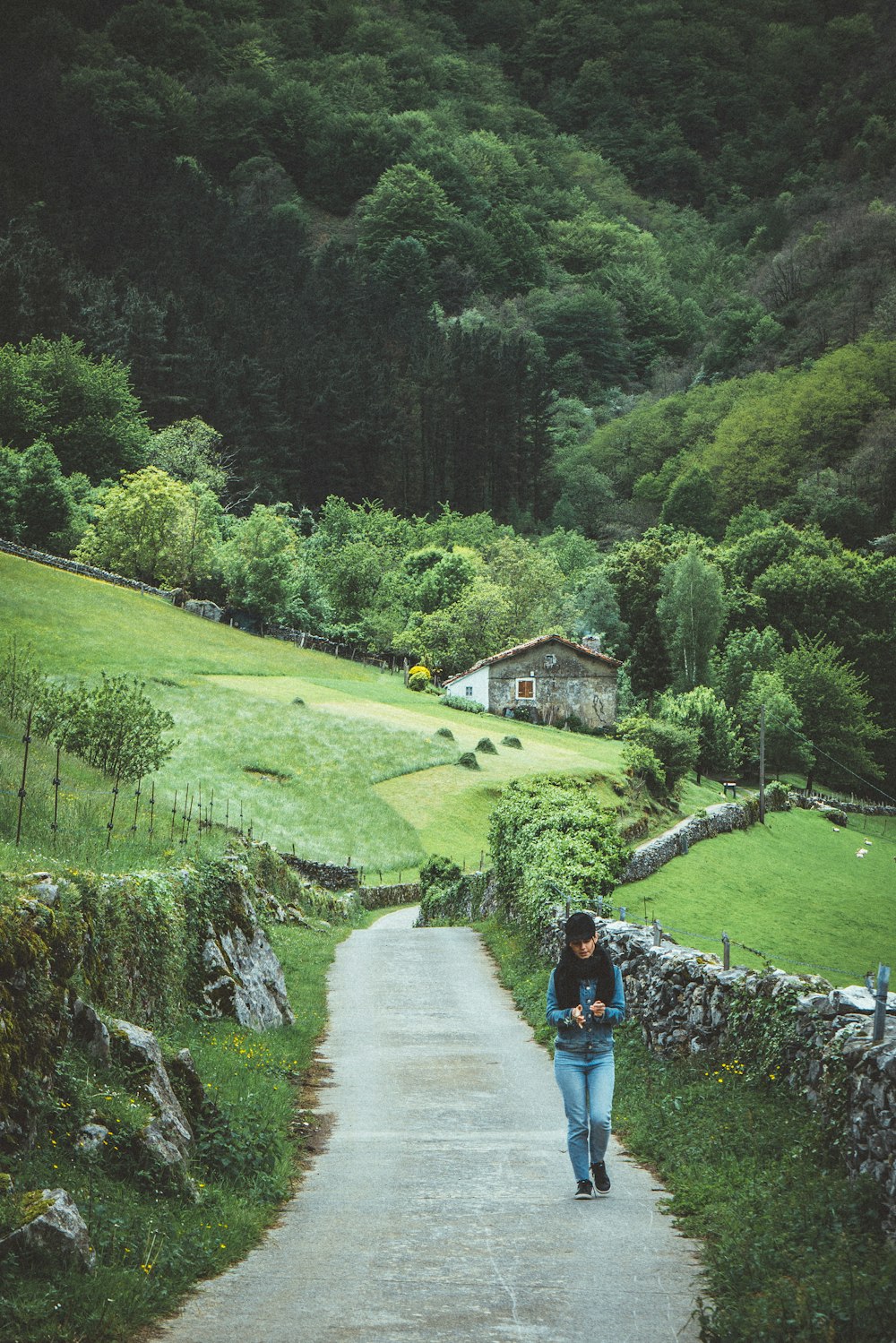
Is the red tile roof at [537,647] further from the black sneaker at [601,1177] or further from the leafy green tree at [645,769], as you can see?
the black sneaker at [601,1177]

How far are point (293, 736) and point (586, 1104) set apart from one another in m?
53.0

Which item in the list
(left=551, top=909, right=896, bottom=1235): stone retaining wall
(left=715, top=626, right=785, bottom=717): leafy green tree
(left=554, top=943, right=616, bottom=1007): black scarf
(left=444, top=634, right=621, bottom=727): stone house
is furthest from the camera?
(left=715, top=626, right=785, bottom=717): leafy green tree

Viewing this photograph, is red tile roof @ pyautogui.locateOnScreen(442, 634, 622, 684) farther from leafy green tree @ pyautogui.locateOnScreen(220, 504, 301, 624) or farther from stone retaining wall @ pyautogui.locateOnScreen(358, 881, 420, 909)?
stone retaining wall @ pyautogui.locateOnScreen(358, 881, 420, 909)

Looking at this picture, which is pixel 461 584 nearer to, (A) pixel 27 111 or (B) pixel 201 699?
(B) pixel 201 699

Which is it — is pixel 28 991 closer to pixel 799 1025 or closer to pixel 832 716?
pixel 799 1025

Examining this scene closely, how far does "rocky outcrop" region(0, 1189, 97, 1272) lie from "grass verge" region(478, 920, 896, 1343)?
341cm

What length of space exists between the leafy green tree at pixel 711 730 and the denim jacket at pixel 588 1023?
76209 mm

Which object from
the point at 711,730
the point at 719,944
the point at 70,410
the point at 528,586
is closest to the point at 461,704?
the point at 711,730

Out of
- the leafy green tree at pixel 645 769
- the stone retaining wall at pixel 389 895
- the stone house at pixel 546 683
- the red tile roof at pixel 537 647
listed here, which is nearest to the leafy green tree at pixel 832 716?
A: the stone house at pixel 546 683

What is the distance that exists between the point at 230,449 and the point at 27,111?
70900mm

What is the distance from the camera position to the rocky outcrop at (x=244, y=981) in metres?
15.0

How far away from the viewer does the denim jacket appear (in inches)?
389

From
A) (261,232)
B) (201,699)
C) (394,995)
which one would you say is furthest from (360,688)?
(261,232)

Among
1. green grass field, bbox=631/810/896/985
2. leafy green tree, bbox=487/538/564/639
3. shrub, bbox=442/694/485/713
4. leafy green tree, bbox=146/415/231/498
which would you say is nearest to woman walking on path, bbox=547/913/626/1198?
green grass field, bbox=631/810/896/985
